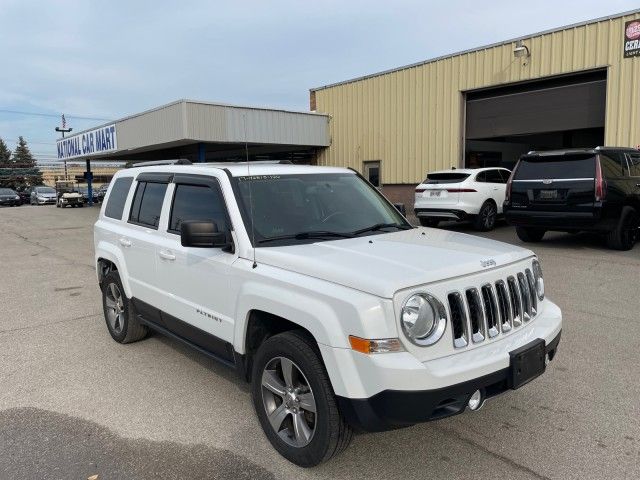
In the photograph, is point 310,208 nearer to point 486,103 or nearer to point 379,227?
point 379,227

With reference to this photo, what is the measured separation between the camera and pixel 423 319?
9.20ft

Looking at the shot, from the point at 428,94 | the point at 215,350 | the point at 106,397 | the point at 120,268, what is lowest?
the point at 106,397

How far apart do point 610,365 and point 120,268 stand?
4590 mm

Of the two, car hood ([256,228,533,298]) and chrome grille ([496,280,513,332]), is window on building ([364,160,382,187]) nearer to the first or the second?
car hood ([256,228,533,298])

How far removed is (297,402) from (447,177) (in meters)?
11.6

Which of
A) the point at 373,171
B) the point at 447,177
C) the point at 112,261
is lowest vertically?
the point at 112,261

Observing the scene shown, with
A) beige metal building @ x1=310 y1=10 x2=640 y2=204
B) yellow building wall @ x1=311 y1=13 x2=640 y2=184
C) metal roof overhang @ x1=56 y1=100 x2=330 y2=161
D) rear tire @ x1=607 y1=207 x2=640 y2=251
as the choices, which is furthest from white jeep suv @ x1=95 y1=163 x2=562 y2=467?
metal roof overhang @ x1=56 y1=100 x2=330 y2=161

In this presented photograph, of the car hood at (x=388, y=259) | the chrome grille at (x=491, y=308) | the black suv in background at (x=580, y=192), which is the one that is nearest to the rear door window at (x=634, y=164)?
the black suv in background at (x=580, y=192)

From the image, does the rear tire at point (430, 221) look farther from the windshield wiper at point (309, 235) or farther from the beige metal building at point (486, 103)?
the windshield wiper at point (309, 235)

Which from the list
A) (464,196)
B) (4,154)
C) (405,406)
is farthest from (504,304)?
(4,154)

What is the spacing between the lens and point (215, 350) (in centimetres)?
388

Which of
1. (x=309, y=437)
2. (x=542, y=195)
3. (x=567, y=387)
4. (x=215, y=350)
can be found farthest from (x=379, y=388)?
(x=542, y=195)

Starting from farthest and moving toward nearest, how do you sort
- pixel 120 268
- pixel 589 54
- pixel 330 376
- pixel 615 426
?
pixel 589 54, pixel 120 268, pixel 615 426, pixel 330 376

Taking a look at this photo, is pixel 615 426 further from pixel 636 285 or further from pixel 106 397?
pixel 636 285
